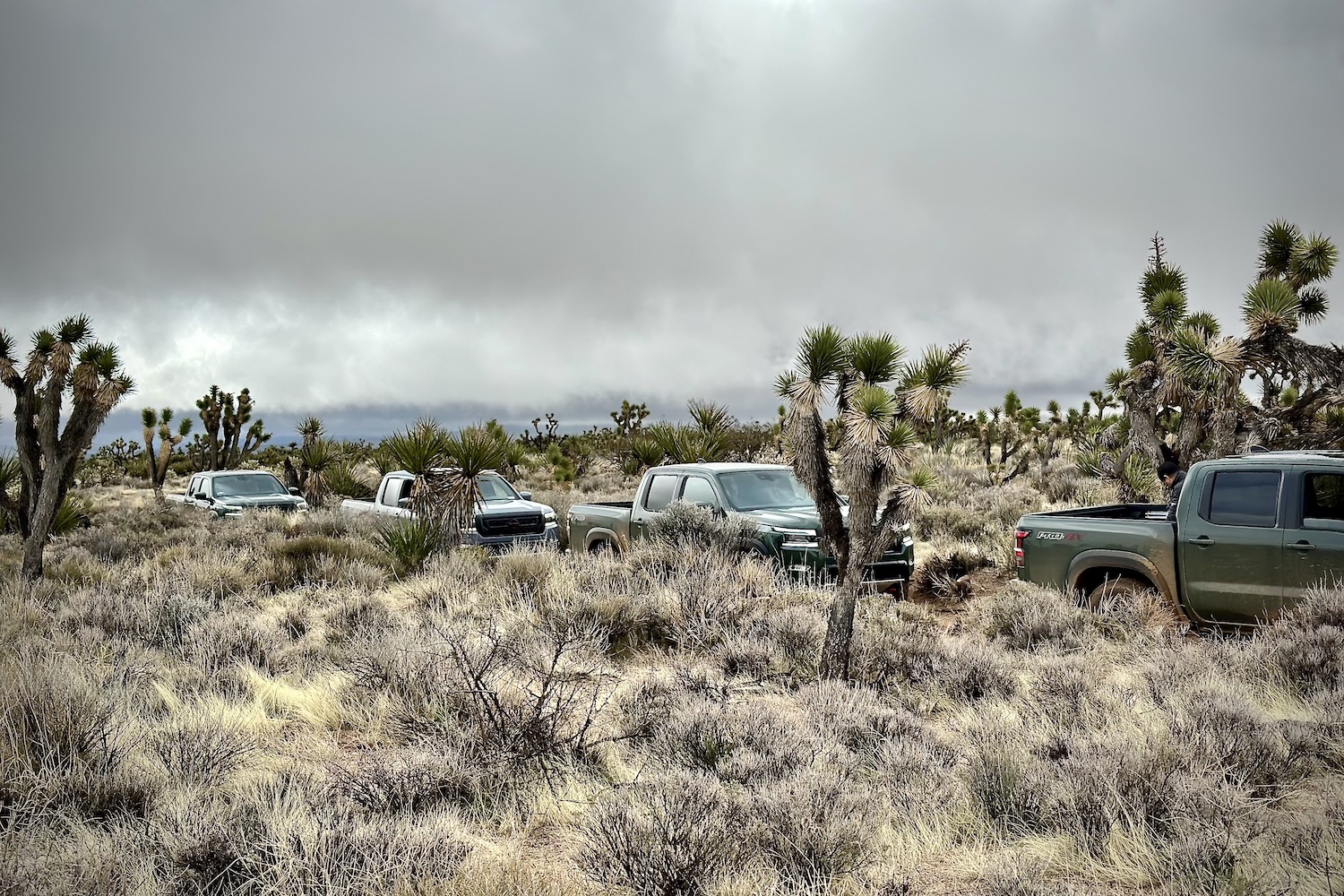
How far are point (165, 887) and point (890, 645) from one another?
5.40 meters

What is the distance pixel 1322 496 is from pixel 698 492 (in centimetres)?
678

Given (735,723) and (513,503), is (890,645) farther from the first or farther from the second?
(513,503)

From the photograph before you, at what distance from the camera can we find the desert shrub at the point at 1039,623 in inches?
293

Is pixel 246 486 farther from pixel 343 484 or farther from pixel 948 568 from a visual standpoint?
pixel 948 568

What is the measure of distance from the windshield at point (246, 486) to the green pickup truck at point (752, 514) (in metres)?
11.6

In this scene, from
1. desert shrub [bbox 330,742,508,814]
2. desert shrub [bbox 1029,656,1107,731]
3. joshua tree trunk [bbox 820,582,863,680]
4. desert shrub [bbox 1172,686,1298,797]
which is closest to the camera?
desert shrub [bbox 330,742,508,814]

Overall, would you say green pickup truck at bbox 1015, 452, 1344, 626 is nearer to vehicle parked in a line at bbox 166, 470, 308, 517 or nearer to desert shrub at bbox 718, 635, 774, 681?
desert shrub at bbox 718, 635, 774, 681

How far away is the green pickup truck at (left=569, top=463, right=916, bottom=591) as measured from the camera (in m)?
10.1

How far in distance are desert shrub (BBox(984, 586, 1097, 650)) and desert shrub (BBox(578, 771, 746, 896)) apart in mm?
4653

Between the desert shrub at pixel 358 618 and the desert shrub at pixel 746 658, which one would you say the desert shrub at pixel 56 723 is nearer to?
the desert shrub at pixel 358 618

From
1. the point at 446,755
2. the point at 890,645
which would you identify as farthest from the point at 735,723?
the point at 890,645

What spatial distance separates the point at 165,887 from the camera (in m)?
3.24

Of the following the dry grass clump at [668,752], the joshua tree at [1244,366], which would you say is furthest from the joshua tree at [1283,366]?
the dry grass clump at [668,752]

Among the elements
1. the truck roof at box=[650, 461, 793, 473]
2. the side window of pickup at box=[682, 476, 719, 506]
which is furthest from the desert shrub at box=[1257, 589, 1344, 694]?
the side window of pickup at box=[682, 476, 719, 506]
